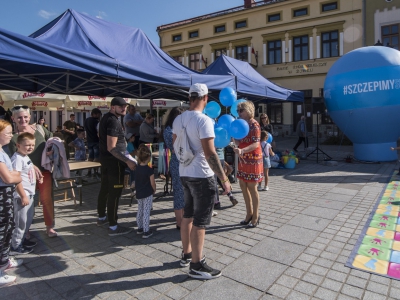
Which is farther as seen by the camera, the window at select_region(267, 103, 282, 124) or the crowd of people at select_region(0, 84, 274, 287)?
the window at select_region(267, 103, 282, 124)

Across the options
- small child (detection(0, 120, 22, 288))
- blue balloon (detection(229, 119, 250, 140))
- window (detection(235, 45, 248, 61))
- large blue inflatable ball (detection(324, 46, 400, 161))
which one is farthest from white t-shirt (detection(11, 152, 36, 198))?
window (detection(235, 45, 248, 61))

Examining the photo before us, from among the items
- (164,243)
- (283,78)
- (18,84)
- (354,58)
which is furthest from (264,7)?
(164,243)

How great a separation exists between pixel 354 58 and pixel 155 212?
8.01 m

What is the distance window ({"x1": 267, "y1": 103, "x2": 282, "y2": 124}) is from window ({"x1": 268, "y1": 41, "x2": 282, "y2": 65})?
3.29 metres

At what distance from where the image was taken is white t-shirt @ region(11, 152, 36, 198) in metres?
2.99

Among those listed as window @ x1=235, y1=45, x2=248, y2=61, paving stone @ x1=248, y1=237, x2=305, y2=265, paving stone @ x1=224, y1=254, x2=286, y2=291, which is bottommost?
paving stone @ x1=224, y1=254, x2=286, y2=291

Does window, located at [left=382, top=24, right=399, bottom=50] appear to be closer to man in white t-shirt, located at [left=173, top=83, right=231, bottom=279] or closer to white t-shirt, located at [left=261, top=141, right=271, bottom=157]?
white t-shirt, located at [left=261, top=141, right=271, bottom=157]

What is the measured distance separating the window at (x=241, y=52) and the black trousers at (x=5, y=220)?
22.9 meters

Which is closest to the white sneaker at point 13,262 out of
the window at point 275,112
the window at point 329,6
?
the window at point 275,112

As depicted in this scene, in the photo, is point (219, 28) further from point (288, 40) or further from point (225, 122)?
point (225, 122)

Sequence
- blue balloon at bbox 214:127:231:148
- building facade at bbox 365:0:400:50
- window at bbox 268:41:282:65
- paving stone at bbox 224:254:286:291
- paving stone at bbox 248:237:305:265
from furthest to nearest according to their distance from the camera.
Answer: window at bbox 268:41:282:65 < building facade at bbox 365:0:400:50 < blue balloon at bbox 214:127:231:148 < paving stone at bbox 248:237:305:265 < paving stone at bbox 224:254:286:291

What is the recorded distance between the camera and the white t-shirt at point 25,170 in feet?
9.82

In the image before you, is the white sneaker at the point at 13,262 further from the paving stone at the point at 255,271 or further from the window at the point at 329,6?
the window at the point at 329,6

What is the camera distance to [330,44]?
20.4 meters
